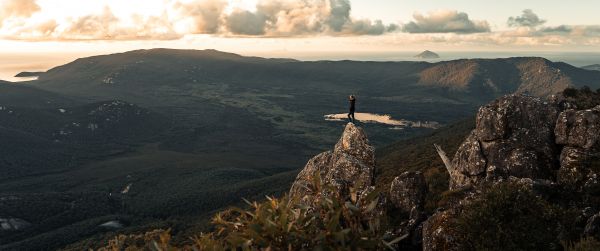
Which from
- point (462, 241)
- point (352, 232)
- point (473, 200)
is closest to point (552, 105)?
point (473, 200)

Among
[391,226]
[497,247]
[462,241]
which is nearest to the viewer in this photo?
[497,247]

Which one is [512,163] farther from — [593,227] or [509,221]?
[509,221]

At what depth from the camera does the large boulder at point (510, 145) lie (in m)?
34.7

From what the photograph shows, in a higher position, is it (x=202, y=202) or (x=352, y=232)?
(x=352, y=232)

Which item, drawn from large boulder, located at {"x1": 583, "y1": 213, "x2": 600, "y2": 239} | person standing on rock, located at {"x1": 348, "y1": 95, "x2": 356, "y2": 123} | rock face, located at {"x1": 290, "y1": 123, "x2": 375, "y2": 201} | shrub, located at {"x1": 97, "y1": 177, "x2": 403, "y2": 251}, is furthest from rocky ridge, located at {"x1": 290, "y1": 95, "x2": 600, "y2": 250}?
shrub, located at {"x1": 97, "y1": 177, "x2": 403, "y2": 251}

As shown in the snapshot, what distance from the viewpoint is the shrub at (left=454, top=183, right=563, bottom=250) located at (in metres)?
22.4

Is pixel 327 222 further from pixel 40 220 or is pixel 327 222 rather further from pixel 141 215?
pixel 40 220

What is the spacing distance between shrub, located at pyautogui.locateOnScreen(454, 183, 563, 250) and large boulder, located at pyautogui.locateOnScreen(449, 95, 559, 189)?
10587 mm

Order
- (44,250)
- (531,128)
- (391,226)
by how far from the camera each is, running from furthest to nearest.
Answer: (44,250) < (531,128) < (391,226)

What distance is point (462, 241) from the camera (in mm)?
23250

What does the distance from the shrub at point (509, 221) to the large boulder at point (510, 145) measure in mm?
10587

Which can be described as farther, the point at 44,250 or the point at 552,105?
the point at 44,250

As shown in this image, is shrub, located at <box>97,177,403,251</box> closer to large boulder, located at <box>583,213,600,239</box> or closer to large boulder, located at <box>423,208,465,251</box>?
large boulder, located at <box>423,208,465,251</box>

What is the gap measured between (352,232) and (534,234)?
618 inches
